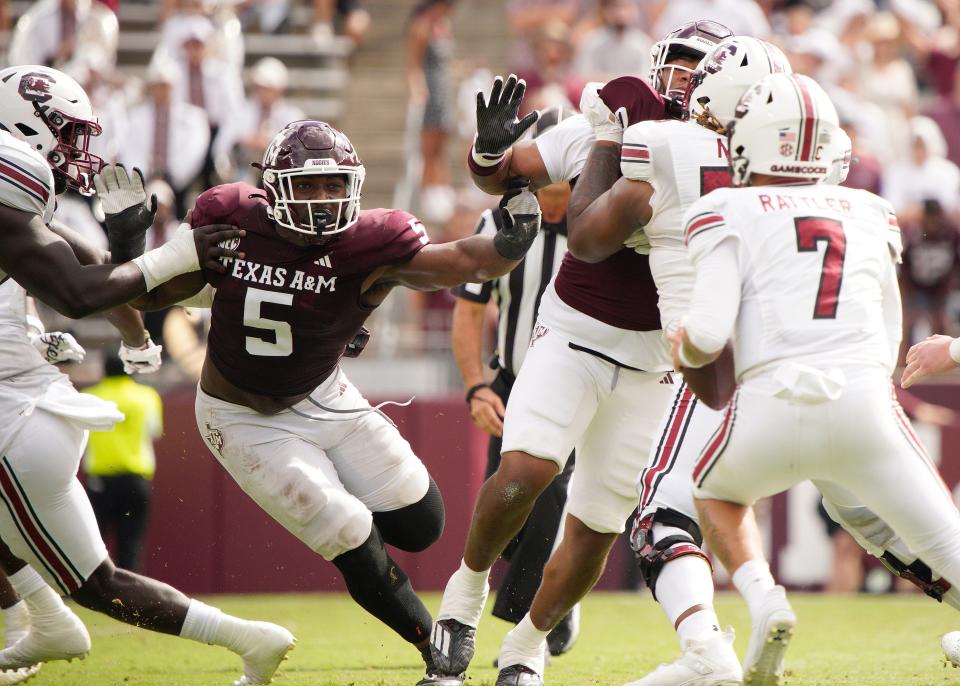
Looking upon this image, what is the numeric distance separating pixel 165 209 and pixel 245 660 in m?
5.32

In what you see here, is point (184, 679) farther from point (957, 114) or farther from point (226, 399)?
point (957, 114)

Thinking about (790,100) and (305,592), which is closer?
(790,100)

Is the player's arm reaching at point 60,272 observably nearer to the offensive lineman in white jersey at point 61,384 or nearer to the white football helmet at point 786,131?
the offensive lineman in white jersey at point 61,384

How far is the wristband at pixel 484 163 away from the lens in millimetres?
4512

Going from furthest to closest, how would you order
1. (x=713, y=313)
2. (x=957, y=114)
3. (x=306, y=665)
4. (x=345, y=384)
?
1. (x=957, y=114)
2. (x=306, y=665)
3. (x=345, y=384)
4. (x=713, y=313)

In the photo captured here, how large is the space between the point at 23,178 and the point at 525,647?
7.55 ft

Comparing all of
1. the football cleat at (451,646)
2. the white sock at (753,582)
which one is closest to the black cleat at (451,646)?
the football cleat at (451,646)

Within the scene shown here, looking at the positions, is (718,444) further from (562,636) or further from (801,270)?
(562,636)

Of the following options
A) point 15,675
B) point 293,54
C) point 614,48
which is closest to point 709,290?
point 15,675

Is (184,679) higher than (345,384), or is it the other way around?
(345,384)

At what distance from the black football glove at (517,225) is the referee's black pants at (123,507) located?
15.0 ft

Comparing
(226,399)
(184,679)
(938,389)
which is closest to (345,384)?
(226,399)

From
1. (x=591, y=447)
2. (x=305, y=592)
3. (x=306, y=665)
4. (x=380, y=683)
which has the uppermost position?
(x=591, y=447)

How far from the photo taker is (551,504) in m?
6.05
